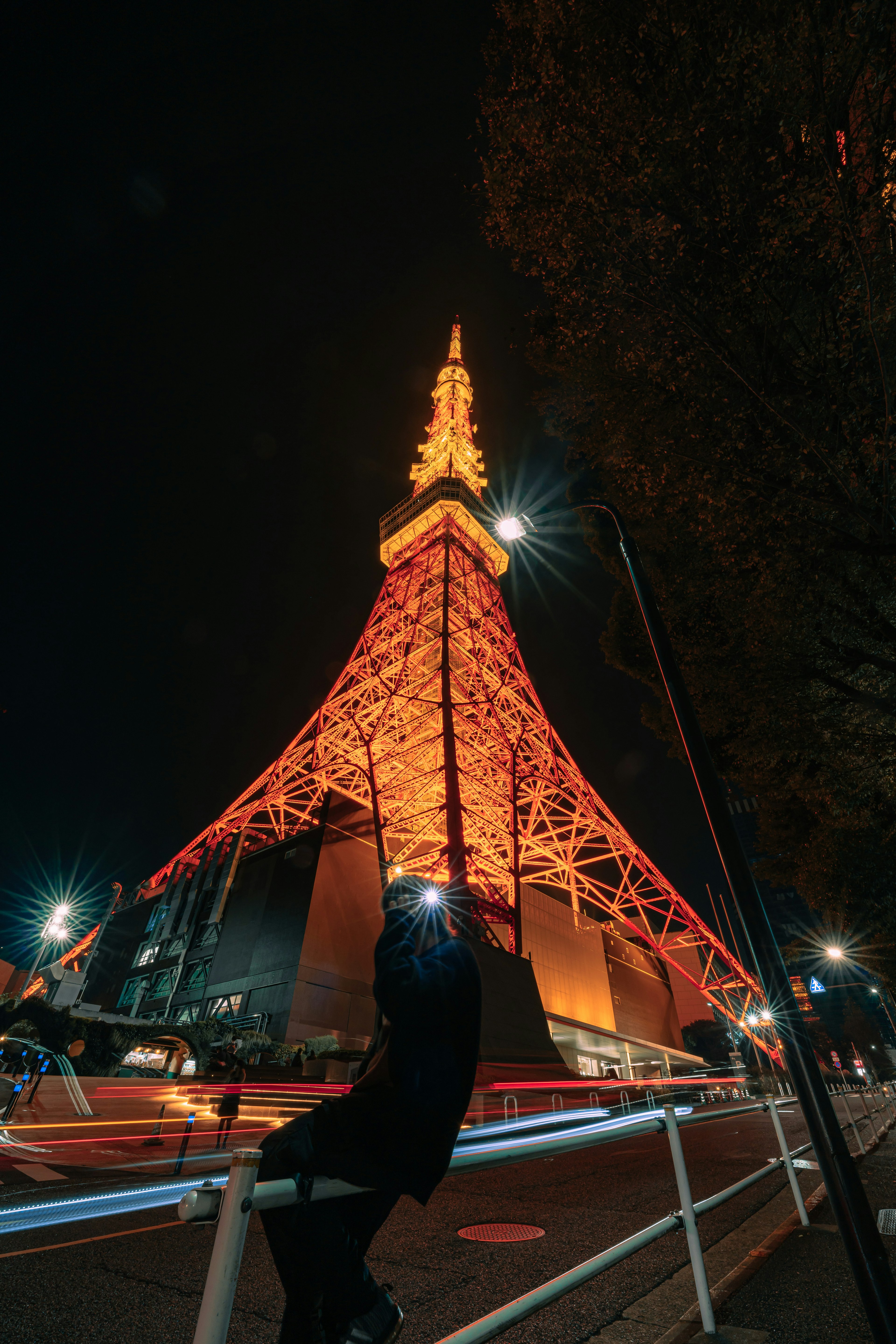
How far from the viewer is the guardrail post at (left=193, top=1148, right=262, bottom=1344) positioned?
1080 millimetres

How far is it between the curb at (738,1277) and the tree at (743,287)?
615 centimetres

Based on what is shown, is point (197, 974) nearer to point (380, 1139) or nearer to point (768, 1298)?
point (768, 1298)

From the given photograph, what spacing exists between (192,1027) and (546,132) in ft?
68.4

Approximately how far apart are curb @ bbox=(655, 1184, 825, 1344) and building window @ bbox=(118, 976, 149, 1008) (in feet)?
97.0

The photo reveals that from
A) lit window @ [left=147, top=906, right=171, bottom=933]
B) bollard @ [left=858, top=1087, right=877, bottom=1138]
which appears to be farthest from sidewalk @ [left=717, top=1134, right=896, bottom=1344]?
lit window @ [left=147, top=906, right=171, bottom=933]

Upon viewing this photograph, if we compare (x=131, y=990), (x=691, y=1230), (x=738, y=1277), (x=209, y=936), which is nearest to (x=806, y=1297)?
(x=738, y=1277)

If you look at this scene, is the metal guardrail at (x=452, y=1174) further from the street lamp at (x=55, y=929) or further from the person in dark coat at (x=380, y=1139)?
the street lamp at (x=55, y=929)

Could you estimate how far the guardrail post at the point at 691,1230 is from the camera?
2.49 meters

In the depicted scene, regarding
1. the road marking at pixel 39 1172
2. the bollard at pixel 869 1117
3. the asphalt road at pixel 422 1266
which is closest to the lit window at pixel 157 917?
the road marking at pixel 39 1172

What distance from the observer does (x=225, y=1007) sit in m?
22.6

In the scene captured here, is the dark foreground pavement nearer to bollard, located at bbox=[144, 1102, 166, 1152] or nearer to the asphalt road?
the asphalt road

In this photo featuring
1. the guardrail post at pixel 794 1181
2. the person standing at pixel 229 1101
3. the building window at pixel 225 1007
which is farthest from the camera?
the building window at pixel 225 1007

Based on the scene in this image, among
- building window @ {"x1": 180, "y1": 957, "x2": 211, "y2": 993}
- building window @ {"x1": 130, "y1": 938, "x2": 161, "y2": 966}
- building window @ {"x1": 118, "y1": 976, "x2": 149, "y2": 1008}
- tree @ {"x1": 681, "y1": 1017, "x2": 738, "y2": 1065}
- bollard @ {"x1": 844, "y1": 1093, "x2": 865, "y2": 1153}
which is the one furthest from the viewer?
tree @ {"x1": 681, "y1": 1017, "x2": 738, "y2": 1065}

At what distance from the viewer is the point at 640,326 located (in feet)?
24.5
